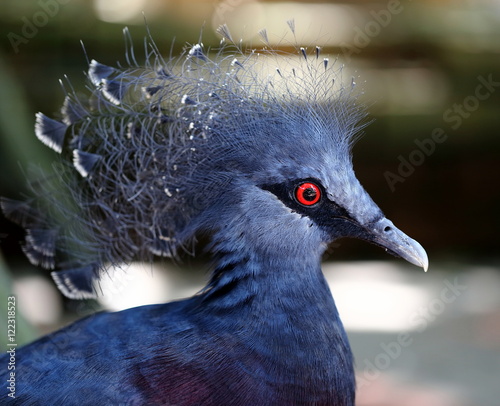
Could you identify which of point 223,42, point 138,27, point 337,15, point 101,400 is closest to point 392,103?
point 337,15

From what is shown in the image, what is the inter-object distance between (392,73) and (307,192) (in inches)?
124

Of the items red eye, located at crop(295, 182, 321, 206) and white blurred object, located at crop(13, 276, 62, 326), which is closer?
red eye, located at crop(295, 182, 321, 206)

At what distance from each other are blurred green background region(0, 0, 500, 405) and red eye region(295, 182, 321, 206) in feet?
5.40

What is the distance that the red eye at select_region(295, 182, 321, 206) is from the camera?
1.53 meters

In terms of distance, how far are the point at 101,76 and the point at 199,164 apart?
32 centimetres

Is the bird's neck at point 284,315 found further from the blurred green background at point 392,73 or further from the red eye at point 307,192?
the blurred green background at point 392,73

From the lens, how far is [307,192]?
1531mm

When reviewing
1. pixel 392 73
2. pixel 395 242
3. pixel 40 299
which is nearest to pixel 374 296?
pixel 392 73

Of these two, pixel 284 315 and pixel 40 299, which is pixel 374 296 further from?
pixel 284 315

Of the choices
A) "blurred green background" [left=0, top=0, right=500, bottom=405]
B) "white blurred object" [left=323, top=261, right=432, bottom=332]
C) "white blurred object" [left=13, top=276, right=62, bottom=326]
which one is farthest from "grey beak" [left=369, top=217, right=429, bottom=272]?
"white blurred object" [left=13, top=276, right=62, bottom=326]

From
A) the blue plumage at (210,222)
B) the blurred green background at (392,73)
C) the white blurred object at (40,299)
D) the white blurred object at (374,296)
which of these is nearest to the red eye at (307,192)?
the blue plumage at (210,222)

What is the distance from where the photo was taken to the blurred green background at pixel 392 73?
3600 millimetres

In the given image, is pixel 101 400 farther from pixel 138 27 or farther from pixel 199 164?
pixel 138 27

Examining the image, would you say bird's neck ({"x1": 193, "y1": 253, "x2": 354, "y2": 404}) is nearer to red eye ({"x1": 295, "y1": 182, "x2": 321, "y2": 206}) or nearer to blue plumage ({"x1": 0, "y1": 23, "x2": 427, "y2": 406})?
blue plumage ({"x1": 0, "y1": 23, "x2": 427, "y2": 406})
